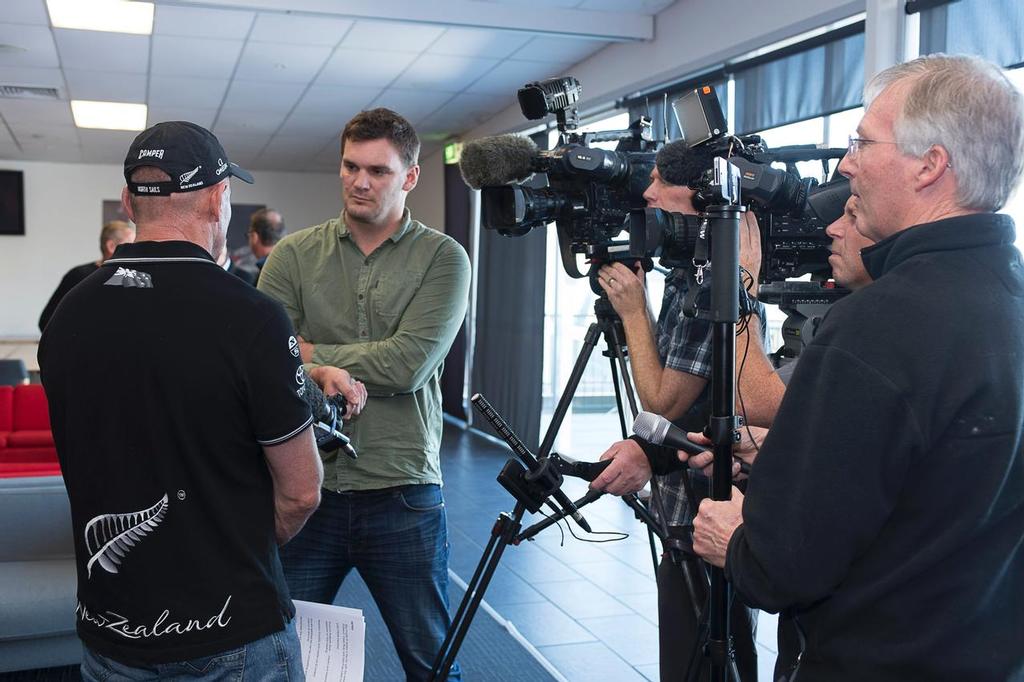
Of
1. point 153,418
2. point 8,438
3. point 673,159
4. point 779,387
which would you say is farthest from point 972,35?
point 8,438

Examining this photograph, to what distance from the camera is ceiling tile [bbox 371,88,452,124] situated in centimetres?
736

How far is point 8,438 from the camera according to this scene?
410 centimetres

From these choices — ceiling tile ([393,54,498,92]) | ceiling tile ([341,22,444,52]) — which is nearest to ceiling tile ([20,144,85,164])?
ceiling tile ([393,54,498,92])

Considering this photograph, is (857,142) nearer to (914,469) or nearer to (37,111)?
(914,469)

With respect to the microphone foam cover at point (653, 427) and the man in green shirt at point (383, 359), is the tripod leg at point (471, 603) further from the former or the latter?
the microphone foam cover at point (653, 427)

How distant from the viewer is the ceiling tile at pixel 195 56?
5898 millimetres

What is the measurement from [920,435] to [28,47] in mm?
6394

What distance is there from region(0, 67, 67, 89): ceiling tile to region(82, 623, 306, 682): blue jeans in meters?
6.39

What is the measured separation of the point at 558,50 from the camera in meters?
6.02

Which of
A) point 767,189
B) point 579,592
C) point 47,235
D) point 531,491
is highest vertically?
point 47,235

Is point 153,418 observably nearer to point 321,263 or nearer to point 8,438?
point 321,263

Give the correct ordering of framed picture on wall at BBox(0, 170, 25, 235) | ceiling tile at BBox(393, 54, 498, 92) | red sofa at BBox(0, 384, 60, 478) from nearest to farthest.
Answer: red sofa at BBox(0, 384, 60, 478), ceiling tile at BBox(393, 54, 498, 92), framed picture on wall at BBox(0, 170, 25, 235)

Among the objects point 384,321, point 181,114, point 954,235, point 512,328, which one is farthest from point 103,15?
point 954,235

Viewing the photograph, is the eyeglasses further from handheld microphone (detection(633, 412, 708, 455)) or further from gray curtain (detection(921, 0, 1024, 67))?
gray curtain (detection(921, 0, 1024, 67))
